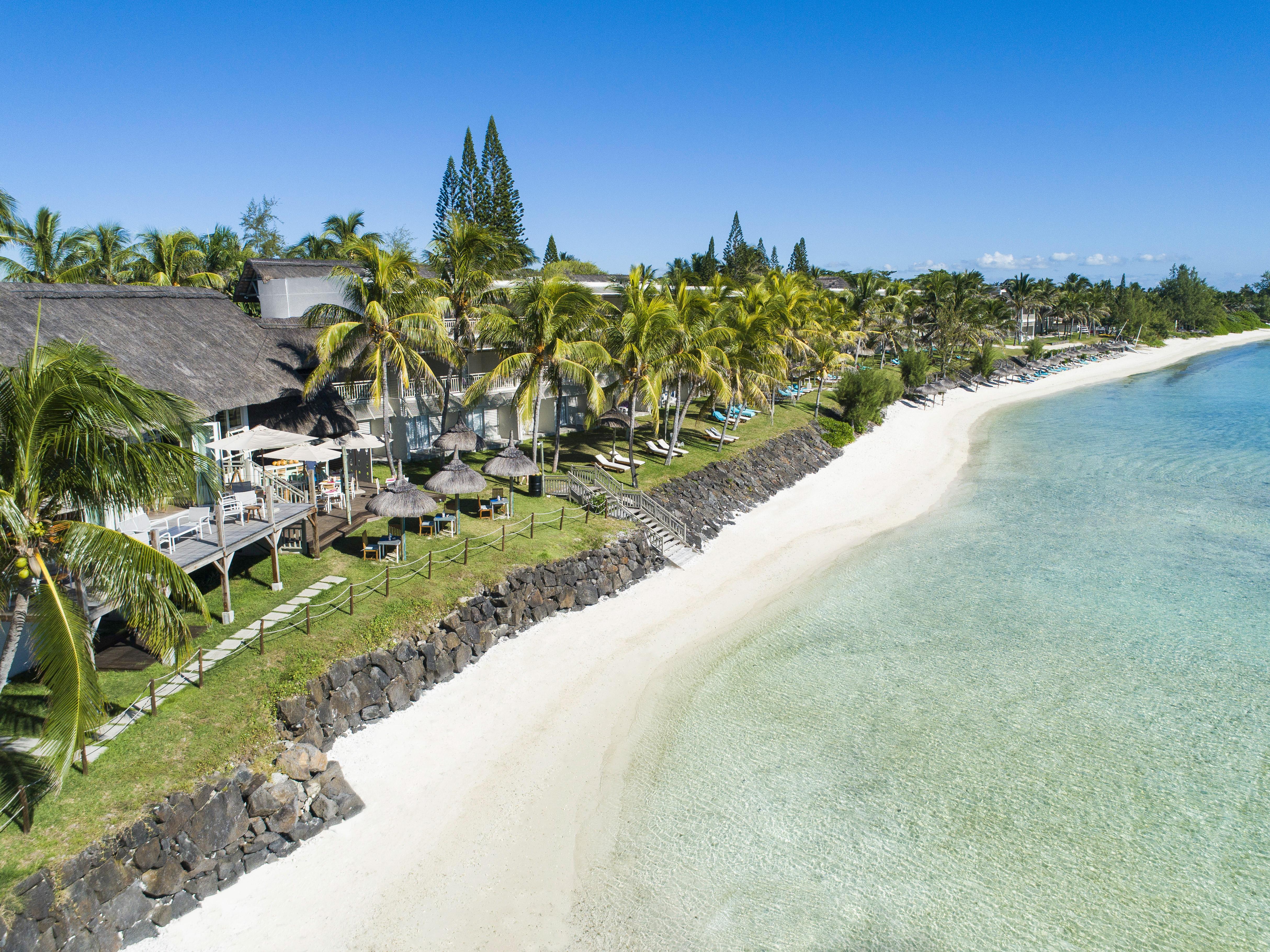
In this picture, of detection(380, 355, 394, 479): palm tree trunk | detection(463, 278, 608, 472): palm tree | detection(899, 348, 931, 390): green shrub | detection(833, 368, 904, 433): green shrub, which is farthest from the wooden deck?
detection(899, 348, 931, 390): green shrub

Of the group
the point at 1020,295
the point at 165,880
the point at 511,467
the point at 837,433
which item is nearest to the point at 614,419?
the point at 511,467

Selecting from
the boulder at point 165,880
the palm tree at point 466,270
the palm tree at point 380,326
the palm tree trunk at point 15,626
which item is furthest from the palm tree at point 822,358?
the palm tree trunk at point 15,626

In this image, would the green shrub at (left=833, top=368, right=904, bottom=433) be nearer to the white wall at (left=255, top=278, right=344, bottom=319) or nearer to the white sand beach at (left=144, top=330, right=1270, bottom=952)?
the white sand beach at (left=144, top=330, right=1270, bottom=952)

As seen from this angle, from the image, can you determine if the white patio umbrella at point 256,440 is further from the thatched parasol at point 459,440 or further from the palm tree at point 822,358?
the palm tree at point 822,358

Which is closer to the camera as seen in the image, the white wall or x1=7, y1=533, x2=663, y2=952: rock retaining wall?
x1=7, y1=533, x2=663, y2=952: rock retaining wall

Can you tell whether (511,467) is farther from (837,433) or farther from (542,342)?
(837,433)

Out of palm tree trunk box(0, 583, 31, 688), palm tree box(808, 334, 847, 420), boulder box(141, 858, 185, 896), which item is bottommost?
boulder box(141, 858, 185, 896)
